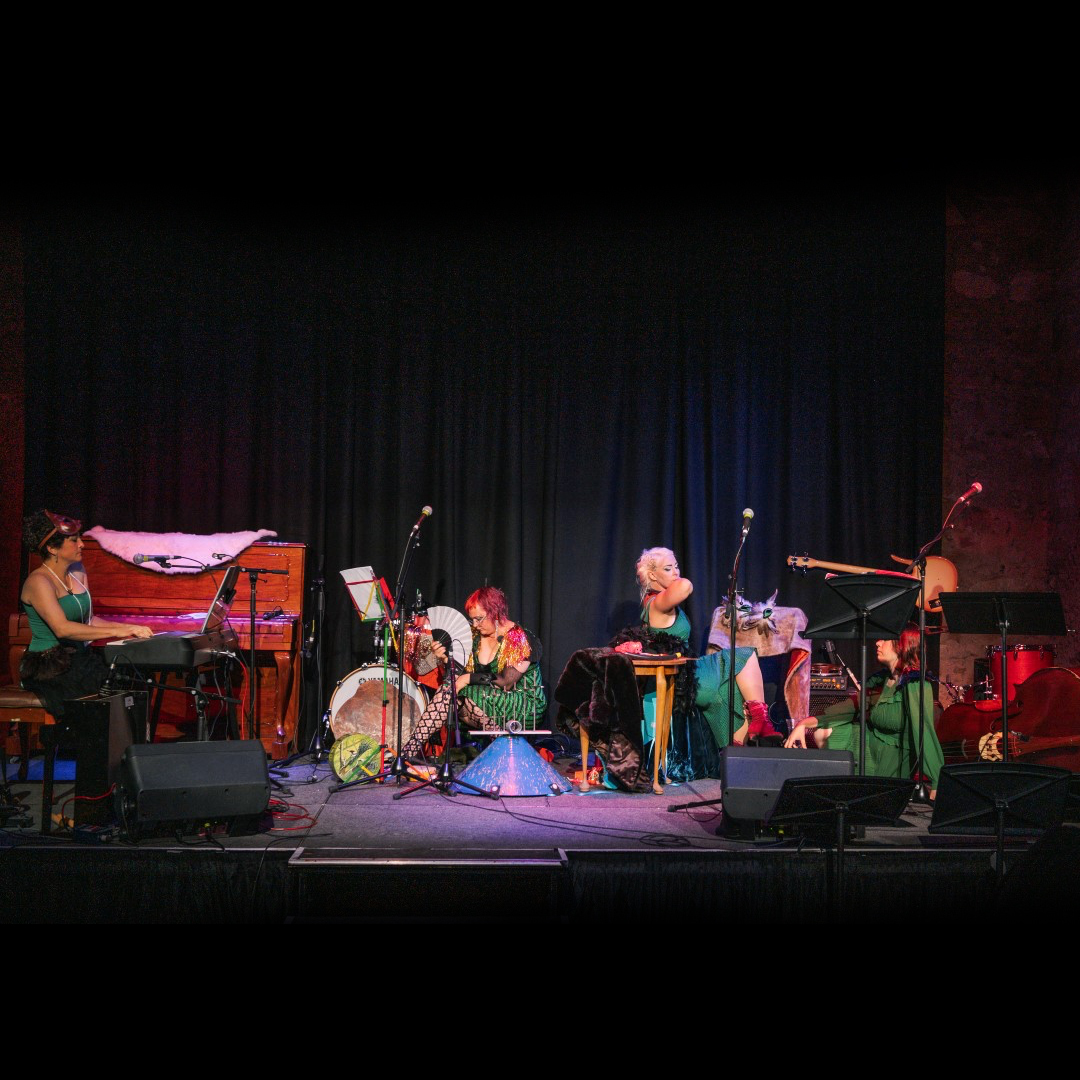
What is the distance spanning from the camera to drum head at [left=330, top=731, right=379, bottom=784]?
6164mm

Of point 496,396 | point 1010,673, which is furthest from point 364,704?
point 1010,673

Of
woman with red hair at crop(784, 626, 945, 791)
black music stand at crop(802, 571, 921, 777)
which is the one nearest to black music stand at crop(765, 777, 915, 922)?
black music stand at crop(802, 571, 921, 777)

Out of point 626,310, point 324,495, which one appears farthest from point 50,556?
point 626,310

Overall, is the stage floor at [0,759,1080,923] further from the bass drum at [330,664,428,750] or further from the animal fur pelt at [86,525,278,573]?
the animal fur pelt at [86,525,278,573]

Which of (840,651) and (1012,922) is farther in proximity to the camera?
(840,651)

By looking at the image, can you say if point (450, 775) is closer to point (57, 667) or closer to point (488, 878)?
point (488, 878)

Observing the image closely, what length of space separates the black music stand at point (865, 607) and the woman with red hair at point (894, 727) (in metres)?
0.60

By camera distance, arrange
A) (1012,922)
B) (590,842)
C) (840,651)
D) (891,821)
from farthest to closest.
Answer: (840,651) < (590,842) < (891,821) < (1012,922)

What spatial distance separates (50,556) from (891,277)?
6.27 m

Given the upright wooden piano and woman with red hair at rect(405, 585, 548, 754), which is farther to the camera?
the upright wooden piano

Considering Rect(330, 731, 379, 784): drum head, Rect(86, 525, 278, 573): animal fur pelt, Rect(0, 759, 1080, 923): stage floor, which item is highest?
Rect(86, 525, 278, 573): animal fur pelt

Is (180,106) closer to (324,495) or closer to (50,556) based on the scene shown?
(50,556)

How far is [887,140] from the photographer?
5.38 metres

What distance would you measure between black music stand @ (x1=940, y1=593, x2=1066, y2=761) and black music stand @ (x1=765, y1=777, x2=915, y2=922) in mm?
1690
